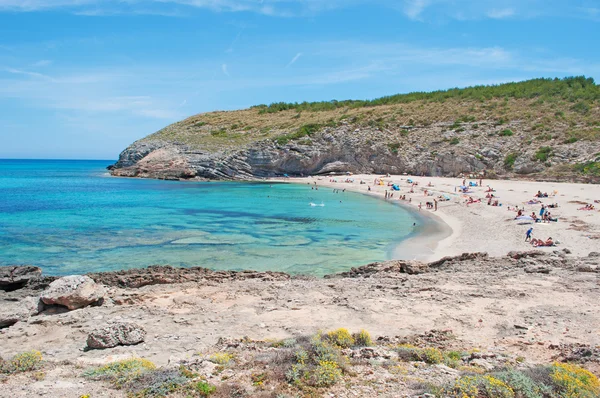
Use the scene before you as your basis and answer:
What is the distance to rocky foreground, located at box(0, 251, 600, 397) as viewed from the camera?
18.5 feet

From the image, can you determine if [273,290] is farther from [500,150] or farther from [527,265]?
[500,150]

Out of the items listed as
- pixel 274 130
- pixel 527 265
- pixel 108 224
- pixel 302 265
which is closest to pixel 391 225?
pixel 302 265

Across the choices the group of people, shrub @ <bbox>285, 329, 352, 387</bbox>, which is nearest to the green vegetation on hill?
the group of people

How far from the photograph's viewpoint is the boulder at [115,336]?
7609mm

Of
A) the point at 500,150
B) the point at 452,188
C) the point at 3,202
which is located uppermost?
the point at 500,150

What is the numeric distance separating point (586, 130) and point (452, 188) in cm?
2156

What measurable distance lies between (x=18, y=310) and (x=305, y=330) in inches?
277

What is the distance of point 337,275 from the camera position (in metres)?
14.7

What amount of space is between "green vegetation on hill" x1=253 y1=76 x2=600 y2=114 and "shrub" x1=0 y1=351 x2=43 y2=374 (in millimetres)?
66533

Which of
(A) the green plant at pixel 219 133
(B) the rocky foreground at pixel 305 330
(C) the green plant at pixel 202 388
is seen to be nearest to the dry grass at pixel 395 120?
(A) the green plant at pixel 219 133

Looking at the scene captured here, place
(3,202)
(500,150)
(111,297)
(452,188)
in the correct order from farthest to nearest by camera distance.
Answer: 1. (500,150)
2. (452,188)
3. (3,202)
4. (111,297)

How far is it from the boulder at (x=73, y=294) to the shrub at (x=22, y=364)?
3.58m

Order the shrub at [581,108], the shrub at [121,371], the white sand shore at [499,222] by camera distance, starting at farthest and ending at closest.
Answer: the shrub at [581,108] < the white sand shore at [499,222] < the shrub at [121,371]

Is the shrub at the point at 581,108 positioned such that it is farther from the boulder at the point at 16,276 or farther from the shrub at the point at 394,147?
the boulder at the point at 16,276
